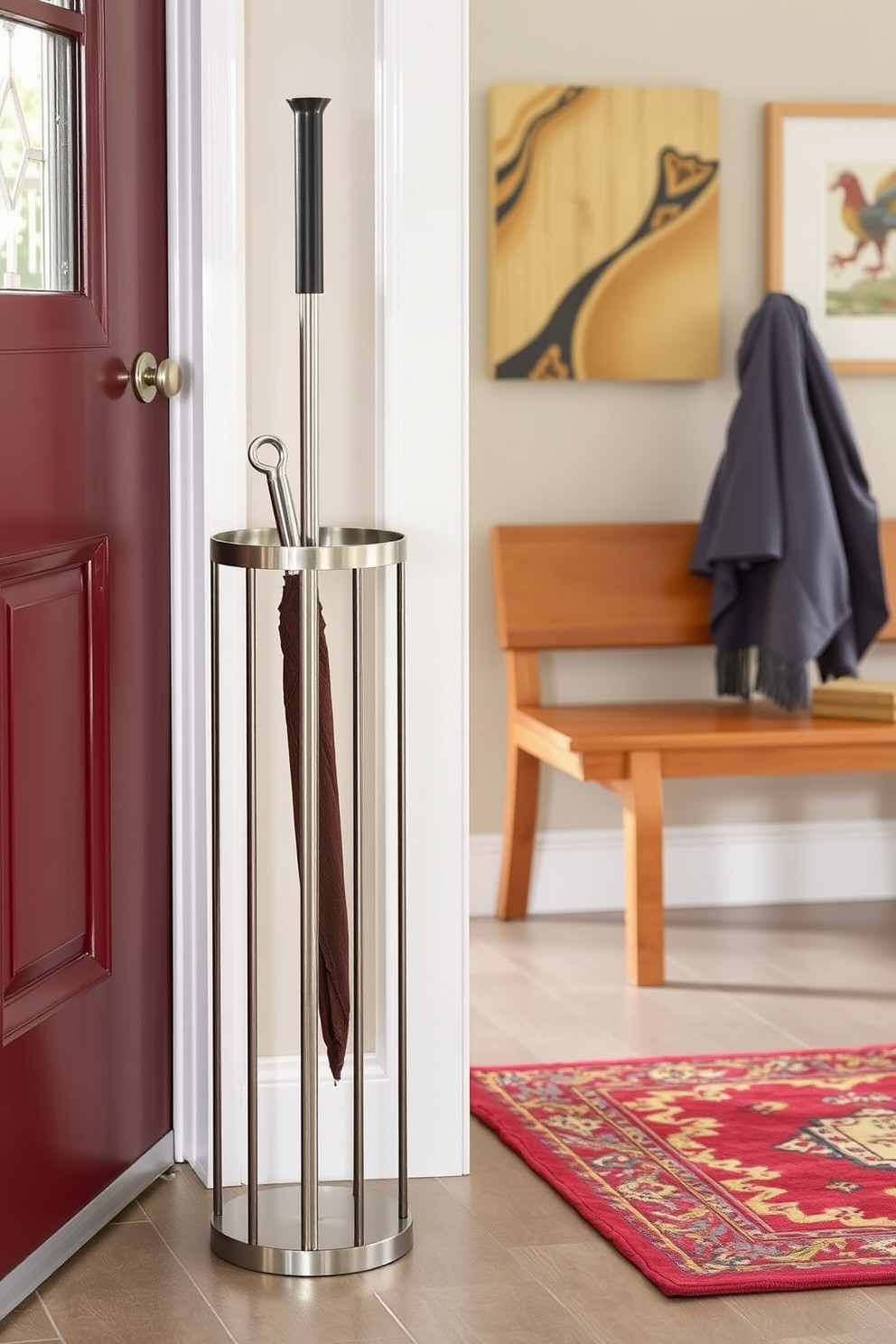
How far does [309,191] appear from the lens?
2.13 m

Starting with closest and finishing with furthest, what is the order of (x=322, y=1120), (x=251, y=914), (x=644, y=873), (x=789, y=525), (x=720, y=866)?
(x=251, y=914) → (x=322, y=1120) → (x=644, y=873) → (x=789, y=525) → (x=720, y=866)

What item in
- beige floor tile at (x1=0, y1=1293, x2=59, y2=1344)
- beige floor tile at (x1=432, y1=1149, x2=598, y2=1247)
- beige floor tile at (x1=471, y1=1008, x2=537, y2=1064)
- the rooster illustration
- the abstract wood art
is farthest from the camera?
the rooster illustration

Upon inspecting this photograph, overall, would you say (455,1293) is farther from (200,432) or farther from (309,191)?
(309,191)

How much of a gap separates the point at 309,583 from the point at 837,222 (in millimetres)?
2348

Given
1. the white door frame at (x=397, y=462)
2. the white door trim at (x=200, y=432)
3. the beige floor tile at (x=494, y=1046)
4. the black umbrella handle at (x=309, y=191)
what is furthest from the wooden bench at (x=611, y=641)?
the black umbrella handle at (x=309, y=191)

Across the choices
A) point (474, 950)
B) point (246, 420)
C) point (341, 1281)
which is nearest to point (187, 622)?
point (246, 420)

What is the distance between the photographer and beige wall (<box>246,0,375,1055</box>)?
8.05 ft

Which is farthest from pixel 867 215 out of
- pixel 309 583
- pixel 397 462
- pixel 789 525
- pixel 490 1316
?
pixel 490 1316

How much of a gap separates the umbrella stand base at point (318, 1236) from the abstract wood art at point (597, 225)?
2054mm

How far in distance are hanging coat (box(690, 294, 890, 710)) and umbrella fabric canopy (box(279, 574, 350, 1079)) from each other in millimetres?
1761

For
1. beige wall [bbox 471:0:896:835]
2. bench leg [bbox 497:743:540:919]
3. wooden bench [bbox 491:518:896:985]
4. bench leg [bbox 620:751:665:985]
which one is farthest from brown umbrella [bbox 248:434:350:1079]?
beige wall [bbox 471:0:896:835]

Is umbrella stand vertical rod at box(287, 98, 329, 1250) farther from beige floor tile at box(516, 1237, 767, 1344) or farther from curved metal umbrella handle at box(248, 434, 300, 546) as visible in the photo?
beige floor tile at box(516, 1237, 767, 1344)

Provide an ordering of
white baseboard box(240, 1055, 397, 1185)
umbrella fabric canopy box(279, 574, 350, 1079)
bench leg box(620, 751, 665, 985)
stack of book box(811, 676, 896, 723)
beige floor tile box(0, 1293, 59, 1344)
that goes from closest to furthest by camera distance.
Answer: beige floor tile box(0, 1293, 59, 1344)
umbrella fabric canopy box(279, 574, 350, 1079)
white baseboard box(240, 1055, 397, 1185)
bench leg box(620, 751, 665, 985)
stack of book box(811, 676, 896, 723)

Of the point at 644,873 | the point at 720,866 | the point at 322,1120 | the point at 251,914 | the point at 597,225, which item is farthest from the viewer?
the point at 720,866
